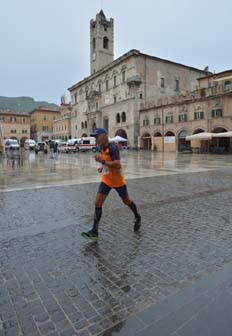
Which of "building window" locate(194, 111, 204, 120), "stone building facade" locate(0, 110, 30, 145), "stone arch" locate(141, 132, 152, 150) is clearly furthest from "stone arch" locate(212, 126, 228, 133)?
"stone building facade" locate(0, 110, 30, 145)

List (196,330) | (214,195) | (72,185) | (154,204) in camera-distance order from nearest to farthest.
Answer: (196,330) → (154,204) → (214,195) → (72,185)

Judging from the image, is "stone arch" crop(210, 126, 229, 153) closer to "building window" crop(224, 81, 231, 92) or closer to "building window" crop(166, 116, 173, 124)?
"building window" crop(224, 81, 231, 92)

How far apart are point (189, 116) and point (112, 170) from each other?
34.9 metres

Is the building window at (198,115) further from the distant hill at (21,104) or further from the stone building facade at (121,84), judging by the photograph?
the distant hill at (21,104)

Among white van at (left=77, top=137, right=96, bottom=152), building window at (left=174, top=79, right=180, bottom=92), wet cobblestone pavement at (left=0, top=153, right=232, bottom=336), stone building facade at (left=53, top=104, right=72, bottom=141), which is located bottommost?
wet cobblestone pavement at (left=0, top=153, right=232, bottom=336)

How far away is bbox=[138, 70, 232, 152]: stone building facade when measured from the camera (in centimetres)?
3195

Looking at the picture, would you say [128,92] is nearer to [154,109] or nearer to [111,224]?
[154,109]

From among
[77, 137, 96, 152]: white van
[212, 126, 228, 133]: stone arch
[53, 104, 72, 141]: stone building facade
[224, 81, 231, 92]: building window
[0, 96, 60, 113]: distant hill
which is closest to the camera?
[224, 81, 231, 92]: building window

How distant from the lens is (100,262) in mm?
3133

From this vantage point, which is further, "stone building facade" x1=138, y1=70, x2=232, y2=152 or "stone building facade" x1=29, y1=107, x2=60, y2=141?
"stone building facade" x1=29, y1=107, x2=60, y2=141

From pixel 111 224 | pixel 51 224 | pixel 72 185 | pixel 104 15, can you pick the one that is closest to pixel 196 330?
pixel 111 224

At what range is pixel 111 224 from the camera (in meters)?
4.61

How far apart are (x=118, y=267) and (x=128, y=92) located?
45.8m

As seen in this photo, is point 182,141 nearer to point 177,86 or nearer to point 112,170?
point 177,86
